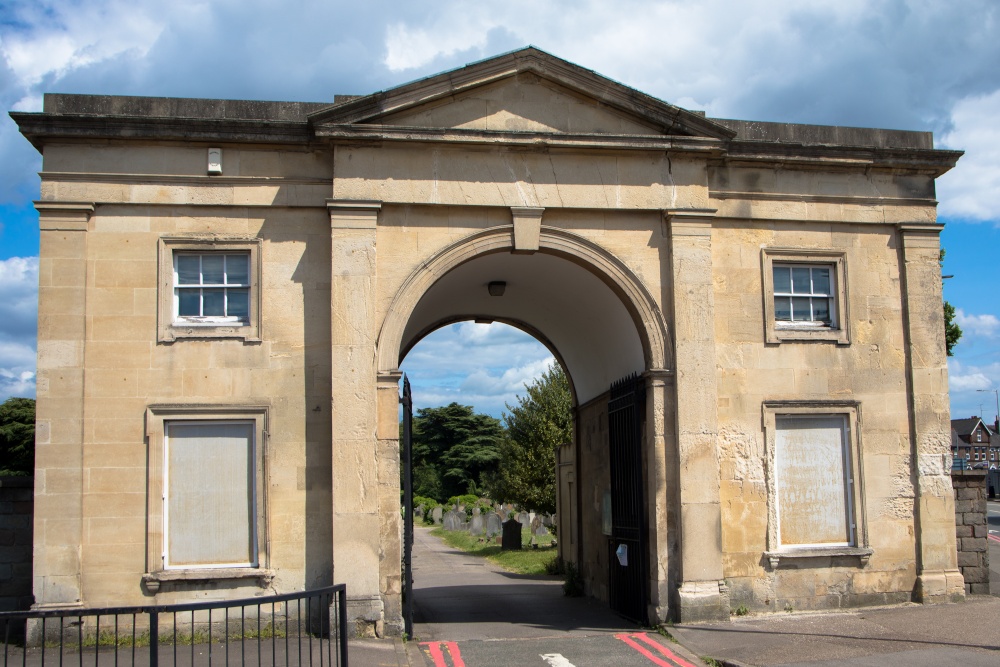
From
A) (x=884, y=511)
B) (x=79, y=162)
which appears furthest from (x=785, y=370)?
(x=79, y=162)

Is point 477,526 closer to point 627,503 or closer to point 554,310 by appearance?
point 554,310

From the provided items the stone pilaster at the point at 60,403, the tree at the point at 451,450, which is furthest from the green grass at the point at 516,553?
the tree at the point at 451,450

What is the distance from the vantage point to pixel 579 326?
1460 centimetres

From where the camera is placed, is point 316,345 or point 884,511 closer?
point 316,345

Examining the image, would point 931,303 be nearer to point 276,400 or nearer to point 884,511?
point 884,511

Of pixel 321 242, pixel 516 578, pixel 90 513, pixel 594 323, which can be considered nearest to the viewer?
pixel 90 513

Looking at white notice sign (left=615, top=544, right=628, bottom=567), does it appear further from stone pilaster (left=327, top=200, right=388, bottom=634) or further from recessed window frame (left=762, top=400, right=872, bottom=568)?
stone pilaster (left=327, top=200, right=388, bottom=634)

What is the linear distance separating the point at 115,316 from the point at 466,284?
5.07m

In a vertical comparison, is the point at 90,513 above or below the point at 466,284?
below

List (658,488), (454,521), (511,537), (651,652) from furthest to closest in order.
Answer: (454,521)
(511,537)
(658,488)
(651,652)

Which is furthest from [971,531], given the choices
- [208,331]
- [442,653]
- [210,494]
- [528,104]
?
[208,331]

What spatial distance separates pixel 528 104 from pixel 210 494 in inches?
236

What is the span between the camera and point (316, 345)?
36.5ft

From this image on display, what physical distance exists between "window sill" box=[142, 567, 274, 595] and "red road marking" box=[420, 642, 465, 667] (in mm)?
1965
